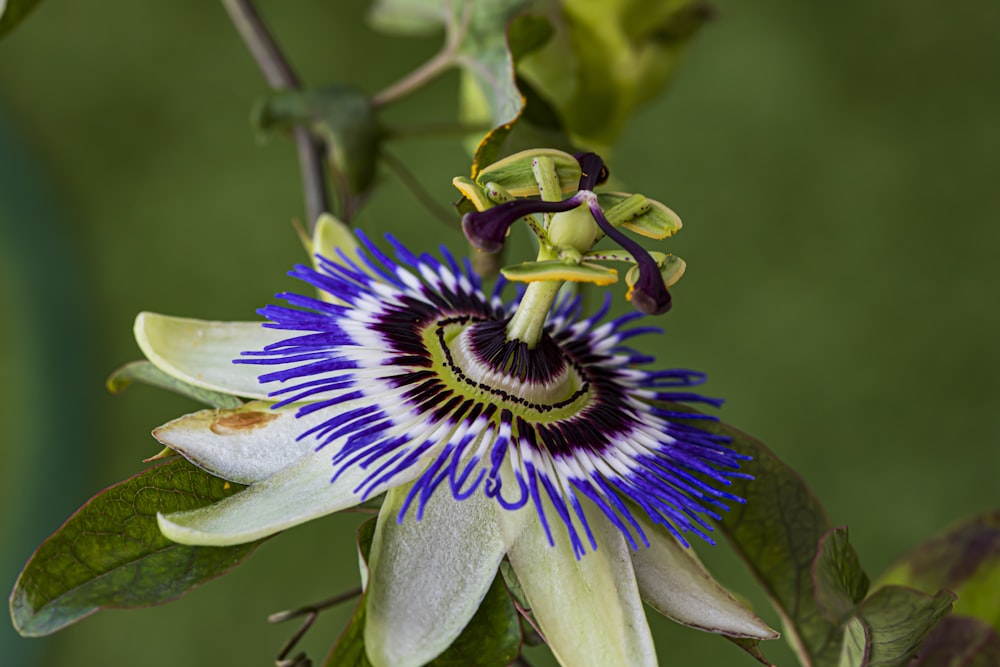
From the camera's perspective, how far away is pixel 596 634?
0.60m

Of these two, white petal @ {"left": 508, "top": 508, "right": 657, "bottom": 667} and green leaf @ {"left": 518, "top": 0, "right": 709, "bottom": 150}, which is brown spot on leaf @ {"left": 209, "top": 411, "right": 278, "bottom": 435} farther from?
green leaf @ {"left": 518, "top": 0, "right": 709, "bottom": 150}

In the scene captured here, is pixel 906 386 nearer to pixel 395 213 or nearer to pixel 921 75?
pixel 921 75

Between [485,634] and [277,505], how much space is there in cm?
14

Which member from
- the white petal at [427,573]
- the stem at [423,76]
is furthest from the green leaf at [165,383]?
the stem at [423,76]

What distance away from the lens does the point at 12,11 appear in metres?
0.78

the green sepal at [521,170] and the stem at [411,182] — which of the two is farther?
the stem at [411,182]

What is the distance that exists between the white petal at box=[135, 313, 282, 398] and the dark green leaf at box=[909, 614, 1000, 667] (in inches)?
19.2

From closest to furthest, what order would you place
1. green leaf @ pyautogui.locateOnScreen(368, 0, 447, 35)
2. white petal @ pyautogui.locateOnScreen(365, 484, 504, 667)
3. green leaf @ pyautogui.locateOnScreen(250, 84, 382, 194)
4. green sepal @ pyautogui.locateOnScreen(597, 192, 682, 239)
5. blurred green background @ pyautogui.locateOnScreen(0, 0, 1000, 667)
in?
white petal @ pyautogui.locateOnScreen(365, 484, 504, 667) → green sepal @ pyautogui.locateOnScreen(597, 192, 682, 239) → green leaf @ pyautogui.locateOnScreen(250, 84, 382, 194) → green leaf @ pyautogui.locateOnScreen(368, 0, 447, 35) → blurred green background @ pyautogui.locateOnScreen(0, 0, 1000, 667)

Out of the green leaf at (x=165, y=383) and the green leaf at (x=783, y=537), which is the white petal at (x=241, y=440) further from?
the green leaf at (x=783, y=537)

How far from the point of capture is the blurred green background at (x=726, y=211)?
2.64m

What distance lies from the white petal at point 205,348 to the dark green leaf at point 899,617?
40cm

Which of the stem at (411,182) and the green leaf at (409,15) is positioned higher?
the green leaf at (409,15)

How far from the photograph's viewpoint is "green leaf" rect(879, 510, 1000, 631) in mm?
735

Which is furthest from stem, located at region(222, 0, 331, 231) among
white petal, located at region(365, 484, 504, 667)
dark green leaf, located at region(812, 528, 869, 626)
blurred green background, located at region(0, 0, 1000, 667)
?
blurred green background, located at region(0, 0, 1000, 667)
